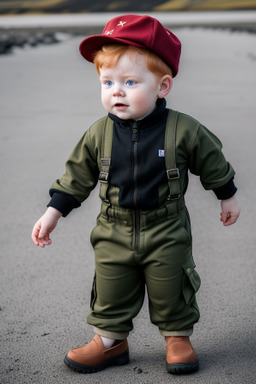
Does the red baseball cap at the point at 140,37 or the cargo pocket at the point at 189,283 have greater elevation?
the red baseball cap at the point at 140,37

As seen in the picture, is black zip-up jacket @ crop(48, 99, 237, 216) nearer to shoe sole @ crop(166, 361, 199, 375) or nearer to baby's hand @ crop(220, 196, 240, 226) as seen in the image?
baby's hand @ crop(220, 196, 240, 226)

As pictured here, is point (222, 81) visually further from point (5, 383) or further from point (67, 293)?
point (5, 383)

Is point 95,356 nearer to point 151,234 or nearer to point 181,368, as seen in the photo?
point 181,368

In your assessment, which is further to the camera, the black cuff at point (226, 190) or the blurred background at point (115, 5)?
the blurred background at point (115, 5)

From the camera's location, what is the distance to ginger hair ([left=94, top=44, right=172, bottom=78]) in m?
2.25

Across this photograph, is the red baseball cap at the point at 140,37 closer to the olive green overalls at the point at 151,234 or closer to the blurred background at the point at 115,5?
the olive green overalls at the point at 151,234

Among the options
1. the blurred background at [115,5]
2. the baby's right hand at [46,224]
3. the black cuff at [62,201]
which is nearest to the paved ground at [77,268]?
the baby's right hand at [46,224]

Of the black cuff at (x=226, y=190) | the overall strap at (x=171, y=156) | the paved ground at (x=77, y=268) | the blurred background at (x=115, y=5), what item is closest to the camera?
the overall strap at (x=171, y=156)

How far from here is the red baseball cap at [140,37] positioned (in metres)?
2.22

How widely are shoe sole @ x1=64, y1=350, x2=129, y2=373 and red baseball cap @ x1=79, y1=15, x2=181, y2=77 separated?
1.15 meters

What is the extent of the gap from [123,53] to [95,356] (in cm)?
116

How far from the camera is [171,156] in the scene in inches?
91.4

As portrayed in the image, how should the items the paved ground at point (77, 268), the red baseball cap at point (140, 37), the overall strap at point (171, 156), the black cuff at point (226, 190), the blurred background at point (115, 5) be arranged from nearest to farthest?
the red baseball cap at point (140, 37)
the overall strap at point (171, 156)
the black cuff at point (226, 190)
the paved ground at point (77, 268)
the blurred background at point (115, 5)

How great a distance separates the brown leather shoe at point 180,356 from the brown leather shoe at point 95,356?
0.63 ft
